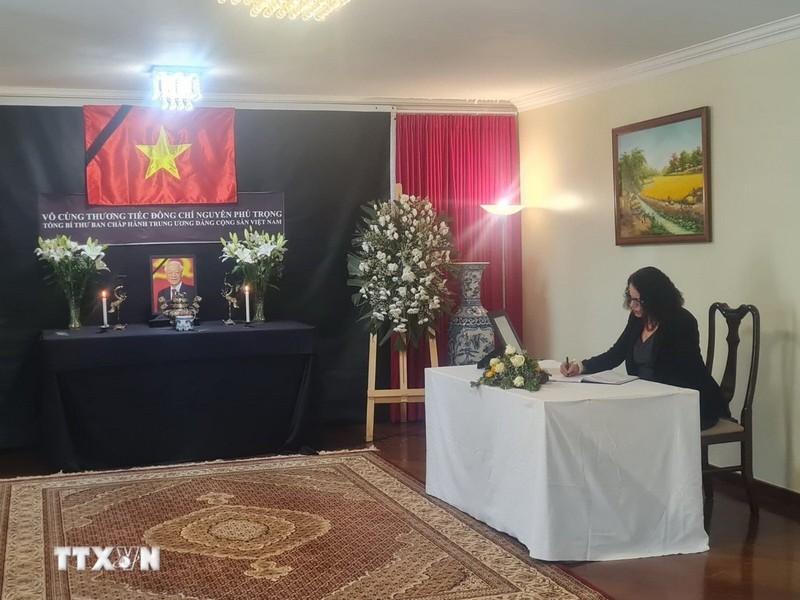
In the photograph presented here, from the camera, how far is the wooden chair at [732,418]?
468cm

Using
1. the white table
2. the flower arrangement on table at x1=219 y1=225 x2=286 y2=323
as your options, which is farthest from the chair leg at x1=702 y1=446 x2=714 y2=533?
the flower arrangement on table at x1=219 y1=225 x2=286 y2=323

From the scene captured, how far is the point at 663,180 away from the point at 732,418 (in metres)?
1.76

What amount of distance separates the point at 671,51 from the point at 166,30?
9.91ft

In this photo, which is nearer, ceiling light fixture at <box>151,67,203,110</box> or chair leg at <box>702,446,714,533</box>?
chair leg at <box>702,446,714,533</box>

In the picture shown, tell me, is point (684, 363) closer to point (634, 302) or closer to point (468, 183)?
point (634, 302)

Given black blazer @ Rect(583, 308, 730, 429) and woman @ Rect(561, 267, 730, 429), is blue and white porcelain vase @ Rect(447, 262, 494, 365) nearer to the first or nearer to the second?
woman @ Rect(561, 267, 730, 429)

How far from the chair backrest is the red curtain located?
8.28ft

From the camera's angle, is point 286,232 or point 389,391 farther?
point 286,232

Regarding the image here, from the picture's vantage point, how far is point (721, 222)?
5598 millimetres

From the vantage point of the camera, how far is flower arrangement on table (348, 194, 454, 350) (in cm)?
678

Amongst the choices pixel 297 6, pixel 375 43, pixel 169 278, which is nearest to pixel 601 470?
pixel 297 6

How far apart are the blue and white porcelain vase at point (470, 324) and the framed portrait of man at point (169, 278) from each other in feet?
6.60

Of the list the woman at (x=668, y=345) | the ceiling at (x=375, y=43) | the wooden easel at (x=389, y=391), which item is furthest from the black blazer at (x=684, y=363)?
the wooden easel at (x=389, y=391)

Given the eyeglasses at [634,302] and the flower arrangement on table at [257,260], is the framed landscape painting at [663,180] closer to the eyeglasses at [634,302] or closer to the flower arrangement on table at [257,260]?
the eyeglasses at [634,302]
